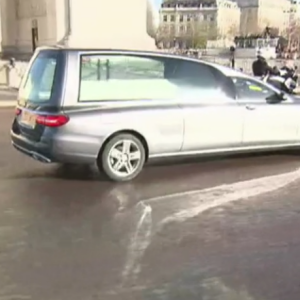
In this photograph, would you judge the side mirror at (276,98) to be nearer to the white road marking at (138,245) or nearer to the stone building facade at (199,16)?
the white road marking at (138,245)

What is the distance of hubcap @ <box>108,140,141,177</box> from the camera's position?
7.66 meters

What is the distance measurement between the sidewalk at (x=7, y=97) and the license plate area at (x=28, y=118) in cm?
1132

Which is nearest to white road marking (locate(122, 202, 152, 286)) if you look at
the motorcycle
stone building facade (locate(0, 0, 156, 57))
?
the motorcycle

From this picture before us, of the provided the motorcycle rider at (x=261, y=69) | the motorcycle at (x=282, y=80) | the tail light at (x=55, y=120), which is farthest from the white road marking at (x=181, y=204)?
the motorcycle rider at (x=261, y=69)

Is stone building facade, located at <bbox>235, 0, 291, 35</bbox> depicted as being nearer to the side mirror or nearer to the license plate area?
the side mirror

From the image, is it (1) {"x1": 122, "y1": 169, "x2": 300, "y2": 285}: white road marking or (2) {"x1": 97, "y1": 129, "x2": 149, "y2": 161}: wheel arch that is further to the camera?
(2) {"x1": 97, "y1": 129, "x2": 149, "y2": 161}: wheel arch

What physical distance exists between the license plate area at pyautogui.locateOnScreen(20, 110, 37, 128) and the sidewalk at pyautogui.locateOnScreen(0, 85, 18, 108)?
11319mm

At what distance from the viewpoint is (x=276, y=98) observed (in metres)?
8.71

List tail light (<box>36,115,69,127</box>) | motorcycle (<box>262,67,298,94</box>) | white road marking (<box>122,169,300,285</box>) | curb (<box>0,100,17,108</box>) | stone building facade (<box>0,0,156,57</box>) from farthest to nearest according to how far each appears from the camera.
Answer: stone building facade (<box>0,0,156,57</box>) → curb (<box>0,100,17,108</box>) → motorcycle (<box>262,67,298,94</box>) → tail light (<box>36,115,69,127</box>) → white road marking (<box>122,169,300,285</box>)

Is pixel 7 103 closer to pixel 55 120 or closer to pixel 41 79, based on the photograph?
pixel 41 79

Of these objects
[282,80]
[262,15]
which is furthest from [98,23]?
[262,15]

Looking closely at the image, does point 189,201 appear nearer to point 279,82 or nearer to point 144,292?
point 144,292

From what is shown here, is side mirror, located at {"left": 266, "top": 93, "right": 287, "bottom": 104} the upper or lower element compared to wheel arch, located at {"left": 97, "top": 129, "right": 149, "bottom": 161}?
upper

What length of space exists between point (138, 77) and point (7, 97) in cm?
1411
